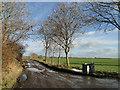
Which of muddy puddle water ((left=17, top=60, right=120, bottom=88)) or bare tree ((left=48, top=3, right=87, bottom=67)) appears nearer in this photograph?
muddy puddle water ((left=17, top=60, right=120, bottom=88))

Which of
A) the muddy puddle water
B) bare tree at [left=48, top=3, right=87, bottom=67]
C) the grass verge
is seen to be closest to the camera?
the grass verge

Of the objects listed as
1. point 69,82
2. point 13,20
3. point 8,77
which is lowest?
point 69,82

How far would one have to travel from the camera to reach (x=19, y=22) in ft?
28.2

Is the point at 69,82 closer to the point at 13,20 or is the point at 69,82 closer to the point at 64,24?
the point at 13,20

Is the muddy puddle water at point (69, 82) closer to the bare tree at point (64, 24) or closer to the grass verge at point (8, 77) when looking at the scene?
the grass verge at point (8, 77)

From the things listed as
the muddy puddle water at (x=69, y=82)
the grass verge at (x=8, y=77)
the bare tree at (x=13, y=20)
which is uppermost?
the bare tree at (x=13, y=20)

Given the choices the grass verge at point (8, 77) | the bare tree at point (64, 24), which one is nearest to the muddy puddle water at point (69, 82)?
the grass verge at point (8, 77)

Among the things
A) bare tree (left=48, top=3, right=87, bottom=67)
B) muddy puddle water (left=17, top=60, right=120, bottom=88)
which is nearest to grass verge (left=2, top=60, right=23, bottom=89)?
muddy puddle water (left=17, top=60, right=120, bottom=88)

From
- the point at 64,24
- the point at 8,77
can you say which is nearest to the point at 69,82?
the point at 8,77


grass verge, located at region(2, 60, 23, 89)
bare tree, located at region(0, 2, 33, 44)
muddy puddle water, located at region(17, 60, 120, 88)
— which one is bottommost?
muddy puddle water, located at region(17, 60, 120, 88)

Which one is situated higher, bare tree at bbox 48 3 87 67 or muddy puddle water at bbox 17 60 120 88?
bare tree at bbox 48 3 87 67

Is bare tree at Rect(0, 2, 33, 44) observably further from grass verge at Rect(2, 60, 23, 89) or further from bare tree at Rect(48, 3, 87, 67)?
bare tree at Rect(48, 3, 87, 67)

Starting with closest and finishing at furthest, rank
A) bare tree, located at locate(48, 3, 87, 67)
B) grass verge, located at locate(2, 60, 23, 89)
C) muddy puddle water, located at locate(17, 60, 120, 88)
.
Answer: grass verge, located at locate(2, 60, 23, 89), muddy puddle water, located at locate(17, 60, 120, 88), bare tree, located at locate(48, 3, 87, 67)

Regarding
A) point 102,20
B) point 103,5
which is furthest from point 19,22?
point 102,20
